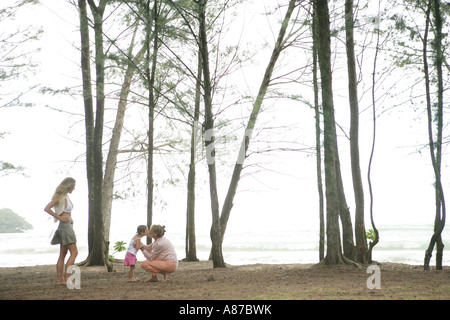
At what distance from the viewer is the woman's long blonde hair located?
20.0 ft

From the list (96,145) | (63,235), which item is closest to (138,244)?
(63,235)

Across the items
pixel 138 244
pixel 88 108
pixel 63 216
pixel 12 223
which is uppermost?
pixel 88 108

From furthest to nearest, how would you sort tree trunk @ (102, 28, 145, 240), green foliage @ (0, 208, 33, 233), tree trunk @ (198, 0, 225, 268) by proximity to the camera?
green foliage @ (0, 208, 33, 233)
tree trunk @ (102, 28, 145, 240)
tree trunk @ (198, 0, 225, 268)

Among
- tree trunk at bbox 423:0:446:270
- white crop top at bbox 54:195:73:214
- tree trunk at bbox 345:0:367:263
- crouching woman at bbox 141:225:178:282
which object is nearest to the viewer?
white crop top at bbox 54:195:73:214

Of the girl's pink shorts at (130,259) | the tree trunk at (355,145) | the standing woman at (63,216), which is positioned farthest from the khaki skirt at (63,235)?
the tree trunk at (355,145)

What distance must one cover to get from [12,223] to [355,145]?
158 ft

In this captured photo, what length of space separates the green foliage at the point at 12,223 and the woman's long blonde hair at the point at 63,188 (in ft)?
157

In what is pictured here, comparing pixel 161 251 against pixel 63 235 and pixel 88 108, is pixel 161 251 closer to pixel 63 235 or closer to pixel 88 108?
pixel 63 235

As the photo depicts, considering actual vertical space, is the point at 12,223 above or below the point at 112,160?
below

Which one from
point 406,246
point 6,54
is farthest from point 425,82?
point 406,246

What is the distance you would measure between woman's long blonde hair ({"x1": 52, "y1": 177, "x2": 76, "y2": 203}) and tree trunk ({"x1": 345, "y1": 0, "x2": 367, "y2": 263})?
19.6 ft

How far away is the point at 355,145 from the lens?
9875 millimetres

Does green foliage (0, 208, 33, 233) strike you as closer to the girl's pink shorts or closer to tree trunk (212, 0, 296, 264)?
tree trunk (212, 0, 296, 264)

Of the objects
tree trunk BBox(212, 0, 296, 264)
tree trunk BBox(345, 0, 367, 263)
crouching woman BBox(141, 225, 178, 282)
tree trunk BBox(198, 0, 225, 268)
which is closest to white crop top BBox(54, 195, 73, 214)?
crouching woman BBox(141, 225, 178, 282)
